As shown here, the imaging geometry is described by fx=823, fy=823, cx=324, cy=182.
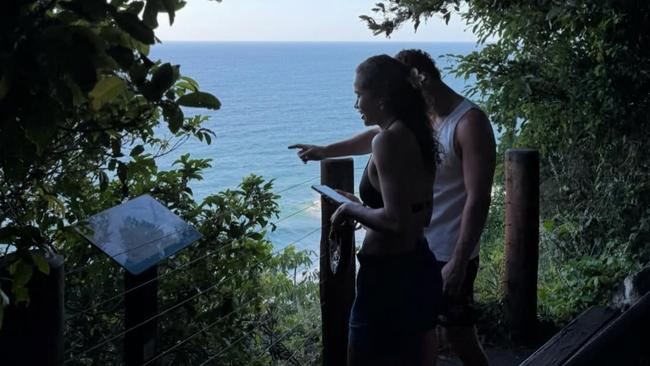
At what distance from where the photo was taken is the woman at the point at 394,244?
2613mm

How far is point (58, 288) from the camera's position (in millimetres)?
1820

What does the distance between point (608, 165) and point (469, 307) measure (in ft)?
11.1

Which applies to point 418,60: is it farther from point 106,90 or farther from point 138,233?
point 106,90

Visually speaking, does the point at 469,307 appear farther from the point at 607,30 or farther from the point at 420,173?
the point at 607,30

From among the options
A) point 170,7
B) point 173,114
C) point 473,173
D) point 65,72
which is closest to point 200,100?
point 173,114

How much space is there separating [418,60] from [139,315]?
1317 millimetres

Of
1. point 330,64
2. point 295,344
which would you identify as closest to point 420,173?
point 295,344

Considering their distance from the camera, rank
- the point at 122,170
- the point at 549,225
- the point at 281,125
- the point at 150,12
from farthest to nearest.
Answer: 1. the point at 281,125
2. the point at 549,225
3. the point at 122,170
4. the point at 150,12

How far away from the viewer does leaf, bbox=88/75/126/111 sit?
1155mm

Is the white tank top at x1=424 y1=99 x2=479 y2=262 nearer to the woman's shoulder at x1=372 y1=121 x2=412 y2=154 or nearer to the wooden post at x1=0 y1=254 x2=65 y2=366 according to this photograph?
the woman's shoulder at x1=372 y1=121 x2=412 y2=154

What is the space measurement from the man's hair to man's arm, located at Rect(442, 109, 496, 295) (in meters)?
0.22

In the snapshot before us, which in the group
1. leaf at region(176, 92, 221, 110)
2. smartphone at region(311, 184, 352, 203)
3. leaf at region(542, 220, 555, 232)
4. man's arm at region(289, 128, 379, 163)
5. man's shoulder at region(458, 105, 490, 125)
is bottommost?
leaf at region(542, 220, 555, 232)

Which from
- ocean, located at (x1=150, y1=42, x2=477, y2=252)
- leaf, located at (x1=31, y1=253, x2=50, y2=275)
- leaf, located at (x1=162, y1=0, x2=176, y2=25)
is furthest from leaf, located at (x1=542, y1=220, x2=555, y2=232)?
leaf, located at (x1=162, y1=0, x2=176, y2=25)

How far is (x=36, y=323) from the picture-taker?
179 cm
